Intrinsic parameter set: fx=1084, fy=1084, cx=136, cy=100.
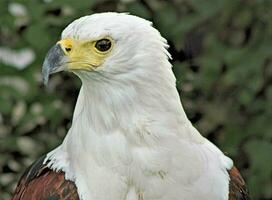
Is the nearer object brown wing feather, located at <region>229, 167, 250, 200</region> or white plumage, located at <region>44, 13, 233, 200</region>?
white plumage, located at <region>44, 13, 233, 200</region>

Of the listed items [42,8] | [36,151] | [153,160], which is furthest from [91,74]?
[36,151]

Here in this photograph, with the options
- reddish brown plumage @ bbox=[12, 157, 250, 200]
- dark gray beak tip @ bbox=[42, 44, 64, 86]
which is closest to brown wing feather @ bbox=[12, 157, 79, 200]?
reddish brown plumage @ bbox=[12, 157, 250, 200]

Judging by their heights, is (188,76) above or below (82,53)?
below

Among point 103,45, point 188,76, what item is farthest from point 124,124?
point 188,76

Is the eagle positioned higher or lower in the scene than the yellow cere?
lower

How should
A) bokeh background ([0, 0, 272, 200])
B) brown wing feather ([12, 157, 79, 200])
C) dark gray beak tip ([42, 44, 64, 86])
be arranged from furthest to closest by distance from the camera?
bokeh background ([0, 0, 272, 200])
brown wing feather ([12, 157, 79, 200])
dark gray beak tip ([42, 44, 64, 86])

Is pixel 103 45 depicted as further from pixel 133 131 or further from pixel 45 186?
pixel 45 186

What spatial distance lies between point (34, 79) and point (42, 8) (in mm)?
534

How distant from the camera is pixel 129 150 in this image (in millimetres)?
4926

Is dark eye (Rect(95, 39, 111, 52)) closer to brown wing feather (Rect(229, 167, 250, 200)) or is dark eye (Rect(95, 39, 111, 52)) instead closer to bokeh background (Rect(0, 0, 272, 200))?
brown wing feather (Rect(229, 167, 250, 200))

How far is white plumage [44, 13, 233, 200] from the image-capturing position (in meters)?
4.82

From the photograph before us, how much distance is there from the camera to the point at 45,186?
509 centimetres

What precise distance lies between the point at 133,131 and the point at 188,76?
265 centimetres

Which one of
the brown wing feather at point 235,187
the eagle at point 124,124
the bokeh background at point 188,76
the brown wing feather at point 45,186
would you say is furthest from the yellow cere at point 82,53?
the bokeh background at point 188,76
